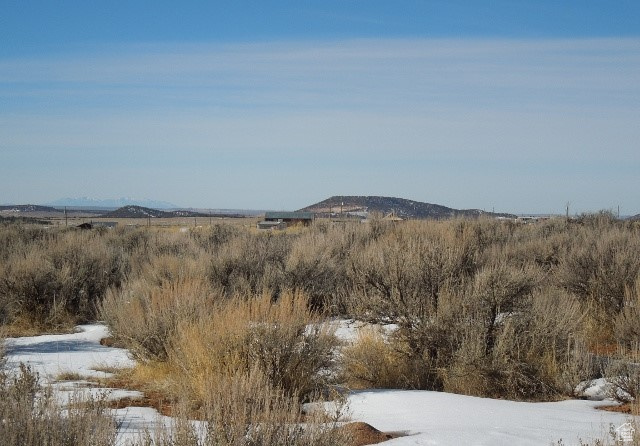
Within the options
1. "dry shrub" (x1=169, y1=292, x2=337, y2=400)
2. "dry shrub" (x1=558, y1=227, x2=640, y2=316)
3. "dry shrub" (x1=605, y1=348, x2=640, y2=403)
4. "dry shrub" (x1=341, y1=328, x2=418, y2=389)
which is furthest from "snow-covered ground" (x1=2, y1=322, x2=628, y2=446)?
"dry shrub" (x1=558, y1=227, x2=640, y2=316)

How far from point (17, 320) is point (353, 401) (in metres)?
11.0

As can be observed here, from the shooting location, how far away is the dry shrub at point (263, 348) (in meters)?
9.42

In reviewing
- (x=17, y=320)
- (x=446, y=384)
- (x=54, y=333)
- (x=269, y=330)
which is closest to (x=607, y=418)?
(x=446, y=384)

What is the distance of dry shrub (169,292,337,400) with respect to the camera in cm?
942

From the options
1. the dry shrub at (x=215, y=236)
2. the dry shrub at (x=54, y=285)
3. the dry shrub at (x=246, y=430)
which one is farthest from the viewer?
the dry shrub at (x=215, y=236)

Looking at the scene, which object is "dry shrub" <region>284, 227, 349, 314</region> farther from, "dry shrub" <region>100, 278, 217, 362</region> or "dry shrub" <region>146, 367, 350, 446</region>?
"dry shrub" <region>146, 367, 350, 446</region>

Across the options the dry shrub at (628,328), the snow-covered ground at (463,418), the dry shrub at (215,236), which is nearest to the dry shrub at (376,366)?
the snow-covered ground at (463,418)

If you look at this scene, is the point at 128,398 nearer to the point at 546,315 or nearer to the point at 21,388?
the point at 21,388

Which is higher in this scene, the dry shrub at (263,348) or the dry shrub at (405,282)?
the dry shrub at (405,282)

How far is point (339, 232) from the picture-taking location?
24875 millimetres

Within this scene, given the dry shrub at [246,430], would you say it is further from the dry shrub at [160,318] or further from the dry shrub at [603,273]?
the dry shrub at [603,273]

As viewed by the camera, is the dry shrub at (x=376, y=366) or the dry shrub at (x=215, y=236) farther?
the dry shrub at (x=215, y=236)

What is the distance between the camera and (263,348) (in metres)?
9.49

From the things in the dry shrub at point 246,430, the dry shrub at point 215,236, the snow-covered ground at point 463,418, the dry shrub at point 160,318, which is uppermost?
the dry shrub at point 215,236
